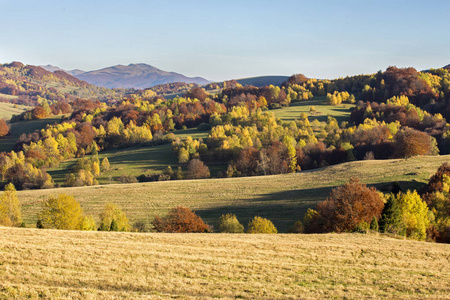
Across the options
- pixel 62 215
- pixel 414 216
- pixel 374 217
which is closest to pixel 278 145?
pixel 414 216

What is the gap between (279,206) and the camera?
52.4 m

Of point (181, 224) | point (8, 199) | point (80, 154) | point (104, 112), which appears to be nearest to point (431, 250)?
point (181, 224)

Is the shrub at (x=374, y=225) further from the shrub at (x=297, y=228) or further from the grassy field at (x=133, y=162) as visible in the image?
the grassy field at (x=133, y=162)

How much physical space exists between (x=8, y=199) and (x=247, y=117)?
10272 cm

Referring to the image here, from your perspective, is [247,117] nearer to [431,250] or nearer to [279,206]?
[279,206]

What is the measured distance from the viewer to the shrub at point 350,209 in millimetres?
35656

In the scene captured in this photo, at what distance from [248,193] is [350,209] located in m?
26.5

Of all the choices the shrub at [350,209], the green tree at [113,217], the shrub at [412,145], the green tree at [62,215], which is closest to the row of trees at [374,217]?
the shrub at [350,209]

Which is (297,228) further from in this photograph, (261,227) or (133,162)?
(133,162)

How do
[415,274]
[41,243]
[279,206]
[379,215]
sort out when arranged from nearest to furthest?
[415,274], [41,243], [379,215], [279,206]

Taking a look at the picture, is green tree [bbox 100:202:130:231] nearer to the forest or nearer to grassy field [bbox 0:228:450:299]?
the forest

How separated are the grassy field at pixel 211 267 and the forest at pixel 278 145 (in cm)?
1004

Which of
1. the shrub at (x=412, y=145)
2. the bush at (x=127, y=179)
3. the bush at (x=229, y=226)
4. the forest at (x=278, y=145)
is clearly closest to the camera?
the forest at (x=278, y=145)

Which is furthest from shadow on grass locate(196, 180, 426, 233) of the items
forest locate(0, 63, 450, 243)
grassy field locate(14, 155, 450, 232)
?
forest locate(0, 63, 450, 243)
